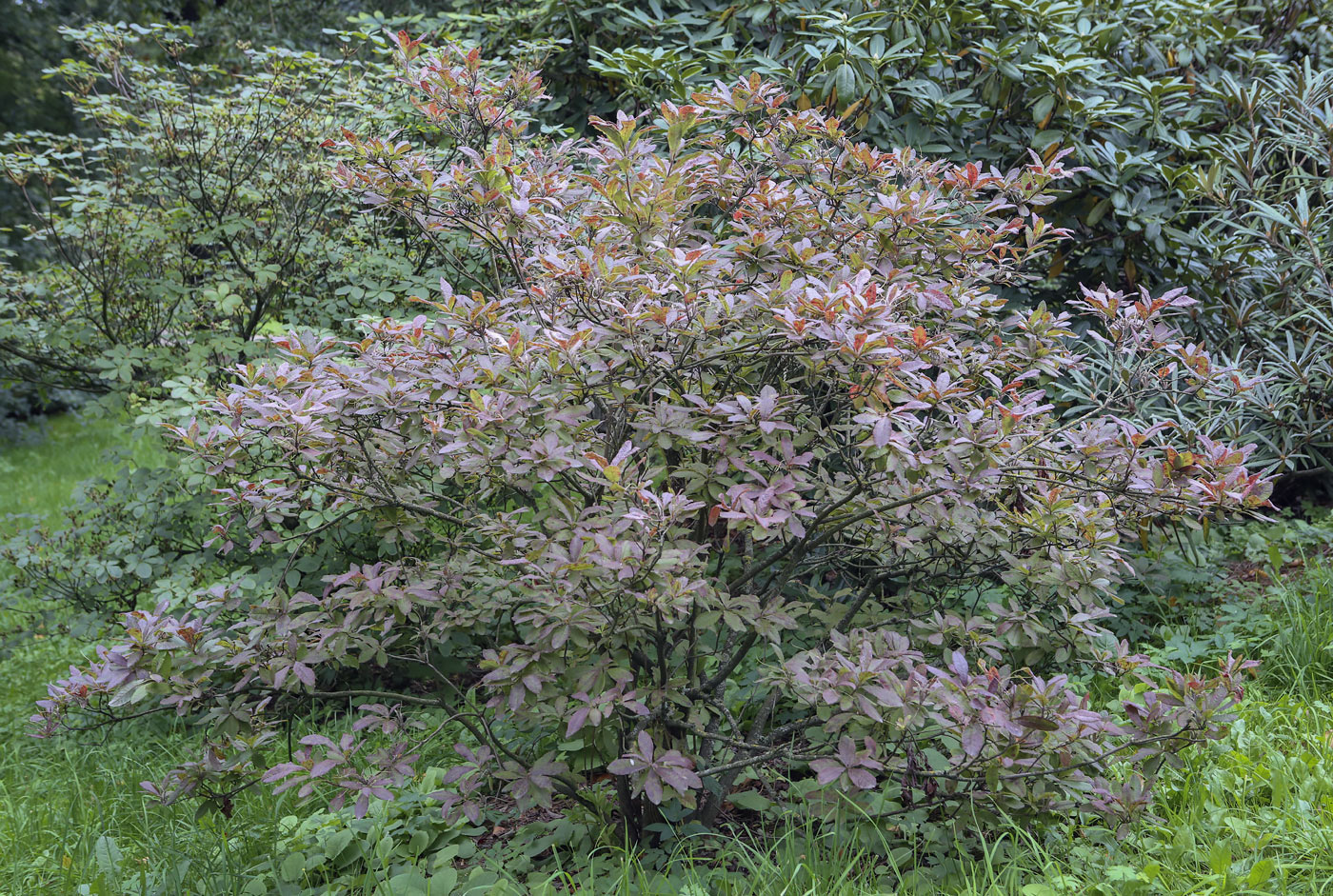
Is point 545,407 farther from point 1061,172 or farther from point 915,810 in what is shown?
point 1061,172

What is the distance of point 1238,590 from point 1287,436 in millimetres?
693

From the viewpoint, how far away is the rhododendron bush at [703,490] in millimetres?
1948

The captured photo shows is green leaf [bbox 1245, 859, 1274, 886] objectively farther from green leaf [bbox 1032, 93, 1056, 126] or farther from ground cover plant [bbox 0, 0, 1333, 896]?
green leaf [bbox 1032, 93, 1056, 126]

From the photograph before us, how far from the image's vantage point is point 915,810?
2.29 m

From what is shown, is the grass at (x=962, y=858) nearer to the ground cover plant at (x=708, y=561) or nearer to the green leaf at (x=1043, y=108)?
the ground cover plant at (x=708, y=561)

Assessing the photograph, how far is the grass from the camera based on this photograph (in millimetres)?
2102

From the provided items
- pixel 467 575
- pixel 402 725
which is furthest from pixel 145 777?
pixel 467 575

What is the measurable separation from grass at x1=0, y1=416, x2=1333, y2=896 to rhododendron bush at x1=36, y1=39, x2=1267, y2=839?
16 centimetres

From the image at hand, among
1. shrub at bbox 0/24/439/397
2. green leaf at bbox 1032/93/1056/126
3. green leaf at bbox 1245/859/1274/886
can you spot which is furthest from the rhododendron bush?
shrub at bbox 0/24/439/397

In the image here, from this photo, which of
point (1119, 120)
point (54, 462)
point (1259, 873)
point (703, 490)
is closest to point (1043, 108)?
point (1119, 120)

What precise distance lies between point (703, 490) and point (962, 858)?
114 centimetres

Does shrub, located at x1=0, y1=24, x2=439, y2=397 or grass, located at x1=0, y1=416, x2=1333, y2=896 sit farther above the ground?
shrub, located at x1=0, y1=24, x2=439, y2=397

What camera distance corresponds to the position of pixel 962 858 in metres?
2.20

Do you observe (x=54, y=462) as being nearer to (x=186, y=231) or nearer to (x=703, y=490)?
(x=186, y=231)
